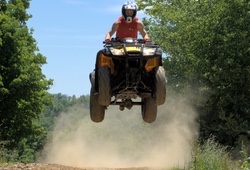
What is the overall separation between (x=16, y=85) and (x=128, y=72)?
89.9ft

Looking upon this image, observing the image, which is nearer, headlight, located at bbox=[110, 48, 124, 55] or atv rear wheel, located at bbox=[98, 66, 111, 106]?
headlight, located at bbox=[110, 48, 124, 55]

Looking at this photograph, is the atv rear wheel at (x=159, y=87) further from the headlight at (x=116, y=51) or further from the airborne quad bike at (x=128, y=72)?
the headlight at (x=116, y=51)

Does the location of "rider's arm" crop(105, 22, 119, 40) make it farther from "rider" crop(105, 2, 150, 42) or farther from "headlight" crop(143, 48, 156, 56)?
"headlight" crop(143, 48, 156, 56)

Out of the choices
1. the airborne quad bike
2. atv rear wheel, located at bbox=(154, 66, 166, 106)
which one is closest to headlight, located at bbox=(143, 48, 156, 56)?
the airborne quad bike

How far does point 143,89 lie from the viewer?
1542 centimetres

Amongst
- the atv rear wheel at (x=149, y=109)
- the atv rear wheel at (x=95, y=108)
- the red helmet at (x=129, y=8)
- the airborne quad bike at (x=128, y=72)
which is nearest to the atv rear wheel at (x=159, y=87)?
the airborne quad bike at (x=128, y=72)

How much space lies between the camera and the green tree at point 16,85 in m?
41.8

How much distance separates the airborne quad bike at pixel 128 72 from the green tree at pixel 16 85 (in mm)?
25493

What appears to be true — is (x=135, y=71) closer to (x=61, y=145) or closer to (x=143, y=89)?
(x=143, y=89)

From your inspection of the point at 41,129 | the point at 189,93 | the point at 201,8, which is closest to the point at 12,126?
the point at 41,129

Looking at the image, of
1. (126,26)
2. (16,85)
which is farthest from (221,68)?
(126,26)

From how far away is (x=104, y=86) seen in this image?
579 inches

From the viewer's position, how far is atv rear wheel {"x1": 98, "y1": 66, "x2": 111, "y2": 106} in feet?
48.3

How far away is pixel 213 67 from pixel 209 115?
316 centimetres
